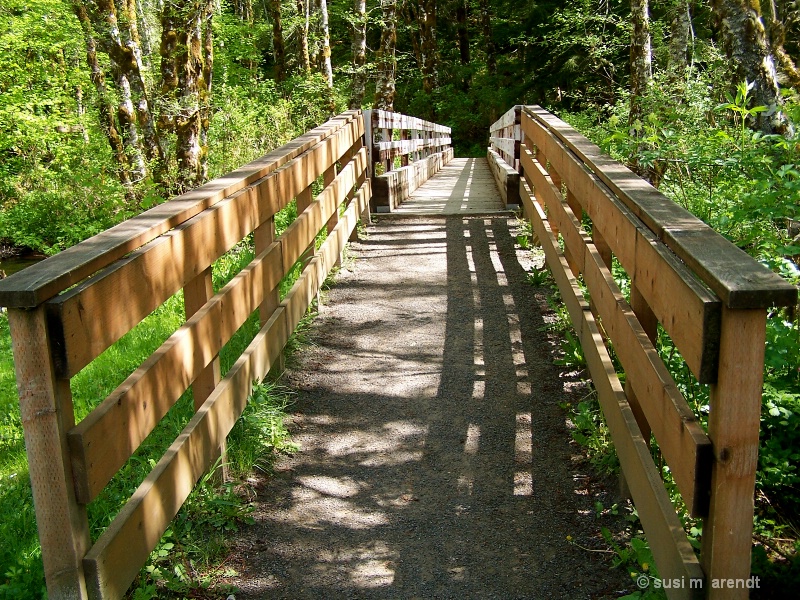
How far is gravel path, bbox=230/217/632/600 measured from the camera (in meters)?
3.12

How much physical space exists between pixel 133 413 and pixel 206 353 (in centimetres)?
76

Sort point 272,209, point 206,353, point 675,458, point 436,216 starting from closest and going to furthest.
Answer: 1. point 675,458
2. point 206,353
3. point 272,209
4. point 436,216

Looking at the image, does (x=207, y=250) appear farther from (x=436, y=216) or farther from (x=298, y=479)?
(x=436, y=216)

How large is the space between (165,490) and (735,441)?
1864 millimetres

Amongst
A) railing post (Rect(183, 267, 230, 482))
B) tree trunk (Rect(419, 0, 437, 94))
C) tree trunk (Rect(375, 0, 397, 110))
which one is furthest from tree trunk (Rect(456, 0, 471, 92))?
railing post (Rect(183, 267, 230, 482))

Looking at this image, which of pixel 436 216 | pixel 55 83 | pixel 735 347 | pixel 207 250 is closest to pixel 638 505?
pixel 735 347

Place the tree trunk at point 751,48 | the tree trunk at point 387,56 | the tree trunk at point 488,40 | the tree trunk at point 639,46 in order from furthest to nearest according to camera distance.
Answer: the tree trunk at point 488,40 → the tree trunk at point 387,56 → the tree trunk at point 639,46 → the tree trunk at point 751,48

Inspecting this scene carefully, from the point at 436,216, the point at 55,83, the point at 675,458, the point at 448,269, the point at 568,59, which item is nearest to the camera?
the point at 675,458

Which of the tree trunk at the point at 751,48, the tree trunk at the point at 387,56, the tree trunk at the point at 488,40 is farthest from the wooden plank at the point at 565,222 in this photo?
the tree trunk at the point at 488,40

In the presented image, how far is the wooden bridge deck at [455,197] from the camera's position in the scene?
35.3 feet

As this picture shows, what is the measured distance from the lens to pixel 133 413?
2607 mm

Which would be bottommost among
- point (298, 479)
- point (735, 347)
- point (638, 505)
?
point (298, 479)

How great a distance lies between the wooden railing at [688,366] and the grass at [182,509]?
1628mm

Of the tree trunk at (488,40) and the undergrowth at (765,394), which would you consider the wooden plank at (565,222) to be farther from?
the tree trunk at (488,40)
